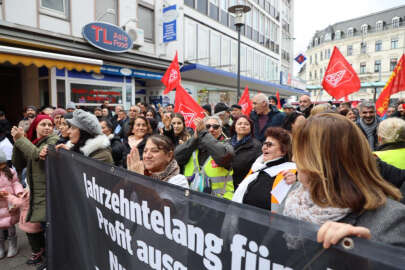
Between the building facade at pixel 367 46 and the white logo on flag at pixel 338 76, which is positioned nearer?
the white logo on flag at pixel 338 76

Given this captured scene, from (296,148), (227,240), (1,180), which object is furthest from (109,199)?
(1,180)

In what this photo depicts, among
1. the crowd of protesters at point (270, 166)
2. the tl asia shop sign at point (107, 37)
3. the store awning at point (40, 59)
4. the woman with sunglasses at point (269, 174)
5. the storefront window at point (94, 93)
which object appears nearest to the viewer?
the crowd of protesters at point (270, 166)

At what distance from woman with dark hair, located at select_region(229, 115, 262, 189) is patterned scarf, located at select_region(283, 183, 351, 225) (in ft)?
5.28

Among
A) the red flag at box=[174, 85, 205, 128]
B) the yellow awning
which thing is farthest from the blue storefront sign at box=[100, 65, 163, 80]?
the red flag at box=[174, 85, 205, 128]

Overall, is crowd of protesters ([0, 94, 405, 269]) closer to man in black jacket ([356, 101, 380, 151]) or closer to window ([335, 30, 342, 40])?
man in black jacket ([356, 101, 380, 151])

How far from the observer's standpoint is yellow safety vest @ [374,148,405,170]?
237 cm

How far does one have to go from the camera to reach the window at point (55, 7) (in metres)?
8.80

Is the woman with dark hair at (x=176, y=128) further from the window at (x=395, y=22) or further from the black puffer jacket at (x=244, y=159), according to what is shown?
the window at (x=395, y=22)

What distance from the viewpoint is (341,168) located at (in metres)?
1.08

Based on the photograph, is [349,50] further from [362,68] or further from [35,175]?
[35,175]

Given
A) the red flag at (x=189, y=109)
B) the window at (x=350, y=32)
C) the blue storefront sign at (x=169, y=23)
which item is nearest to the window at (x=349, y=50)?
the window at (x=350, y=32)

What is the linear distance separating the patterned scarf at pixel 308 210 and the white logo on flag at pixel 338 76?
5.11m

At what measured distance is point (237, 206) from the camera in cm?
110

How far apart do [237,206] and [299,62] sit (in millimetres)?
19602
